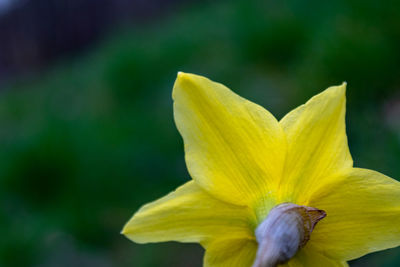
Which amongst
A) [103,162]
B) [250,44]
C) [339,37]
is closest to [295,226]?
[339,37]

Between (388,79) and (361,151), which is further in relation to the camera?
(388,79)

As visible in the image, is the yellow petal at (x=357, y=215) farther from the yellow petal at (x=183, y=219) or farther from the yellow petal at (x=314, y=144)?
the yellow petal at (x=183, y=219)

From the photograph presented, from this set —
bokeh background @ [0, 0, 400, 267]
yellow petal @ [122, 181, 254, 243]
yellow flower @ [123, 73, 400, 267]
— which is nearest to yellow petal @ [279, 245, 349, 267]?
yellow flower @ [123, 73, 400, 267]

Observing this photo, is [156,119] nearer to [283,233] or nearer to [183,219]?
[183,219]

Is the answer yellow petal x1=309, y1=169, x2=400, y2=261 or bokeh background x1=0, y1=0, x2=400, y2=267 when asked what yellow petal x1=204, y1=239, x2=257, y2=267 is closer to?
yellow petal x1=309, y1=169, x2=400, y2=261

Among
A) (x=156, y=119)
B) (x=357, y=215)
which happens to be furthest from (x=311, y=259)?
(x=156, y=119)

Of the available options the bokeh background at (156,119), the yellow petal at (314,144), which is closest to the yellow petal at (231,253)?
the yellow petal at (314,144)

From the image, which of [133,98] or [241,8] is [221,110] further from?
[241,8]
